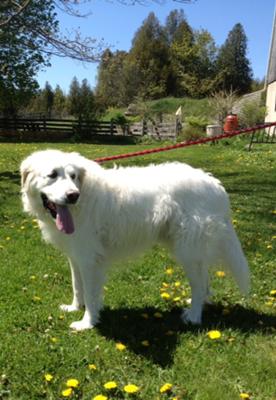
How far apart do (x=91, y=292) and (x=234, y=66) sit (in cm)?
6302

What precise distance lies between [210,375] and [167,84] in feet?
194

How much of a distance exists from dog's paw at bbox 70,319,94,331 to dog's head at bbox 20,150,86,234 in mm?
894

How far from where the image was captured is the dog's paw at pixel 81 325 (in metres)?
3.90

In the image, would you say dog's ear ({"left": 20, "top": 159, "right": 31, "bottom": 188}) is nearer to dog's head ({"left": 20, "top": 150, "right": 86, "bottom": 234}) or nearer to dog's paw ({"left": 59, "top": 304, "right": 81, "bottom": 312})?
dog's head ({"left": 20, "top": 150, "right": 86, "bottom": 234})

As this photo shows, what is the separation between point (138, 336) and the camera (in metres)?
3.83

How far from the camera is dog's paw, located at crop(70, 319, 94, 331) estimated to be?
12.8 feet

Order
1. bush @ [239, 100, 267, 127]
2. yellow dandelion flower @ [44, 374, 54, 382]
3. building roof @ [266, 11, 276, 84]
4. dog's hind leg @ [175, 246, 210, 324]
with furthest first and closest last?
bush @ [239, 100, 267, 127] < building roof @ [266, 11, 276, 84] < dog's hind leg @ [175, 246, 210, 324] < yellow dandelion flower @ [44, 374, 54, 382]

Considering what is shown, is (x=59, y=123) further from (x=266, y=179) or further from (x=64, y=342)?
(x=64, y=342)

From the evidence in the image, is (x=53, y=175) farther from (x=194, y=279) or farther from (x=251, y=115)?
(x=251, y=115)

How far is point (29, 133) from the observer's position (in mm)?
29422

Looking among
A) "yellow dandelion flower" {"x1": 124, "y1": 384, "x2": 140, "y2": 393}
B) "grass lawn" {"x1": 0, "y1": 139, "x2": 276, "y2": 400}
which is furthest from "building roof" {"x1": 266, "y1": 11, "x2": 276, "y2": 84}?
"yellow dandelion flower" {"x1": 124, "y1": 384, "x2": 140, "y2": 393}

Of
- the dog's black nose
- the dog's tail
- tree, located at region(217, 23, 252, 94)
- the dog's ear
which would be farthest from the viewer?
tree, located at region(217, 23, 252, 94)

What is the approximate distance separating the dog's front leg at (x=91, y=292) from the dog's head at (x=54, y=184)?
47cm

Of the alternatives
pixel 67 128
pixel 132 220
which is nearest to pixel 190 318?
pixel 132 220
